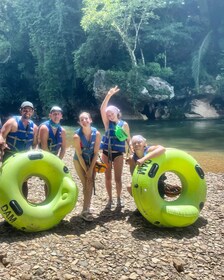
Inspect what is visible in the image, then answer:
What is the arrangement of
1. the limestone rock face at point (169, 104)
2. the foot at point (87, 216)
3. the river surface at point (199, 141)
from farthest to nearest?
the limestone rock face at point (169, 104)
the river surface at point (199, 141)
the foot at point (87, 216)

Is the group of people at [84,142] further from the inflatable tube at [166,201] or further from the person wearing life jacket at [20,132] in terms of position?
the inflatable tube at [166,201]

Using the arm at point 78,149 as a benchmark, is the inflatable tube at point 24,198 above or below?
below

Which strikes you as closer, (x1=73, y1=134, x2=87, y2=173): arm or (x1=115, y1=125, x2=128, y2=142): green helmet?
(x1=73, y1=134, x2=87, y2=173): arm

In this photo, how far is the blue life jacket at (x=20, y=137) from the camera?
4887mm

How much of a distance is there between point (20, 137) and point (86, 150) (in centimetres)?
105

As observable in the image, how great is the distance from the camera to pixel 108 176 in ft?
17.6

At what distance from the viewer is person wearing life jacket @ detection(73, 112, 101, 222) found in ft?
15.6

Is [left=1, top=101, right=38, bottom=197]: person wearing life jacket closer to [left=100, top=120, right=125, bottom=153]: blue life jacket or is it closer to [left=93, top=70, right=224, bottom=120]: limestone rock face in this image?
[left=100, top=120, right=125, bottom=153]: blue life jacket

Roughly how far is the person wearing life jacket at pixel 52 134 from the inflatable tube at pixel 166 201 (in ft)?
4.45

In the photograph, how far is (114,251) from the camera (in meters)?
4.00

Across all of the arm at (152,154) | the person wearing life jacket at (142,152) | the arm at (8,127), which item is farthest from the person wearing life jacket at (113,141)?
the arm at (8,127)

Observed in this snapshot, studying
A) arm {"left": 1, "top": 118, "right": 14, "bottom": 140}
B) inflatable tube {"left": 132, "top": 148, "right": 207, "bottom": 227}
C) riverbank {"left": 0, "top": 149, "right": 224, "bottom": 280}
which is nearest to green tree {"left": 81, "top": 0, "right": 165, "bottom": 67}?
arm {"left": 1, "top": 118, "right": 14, "bottom": 140}

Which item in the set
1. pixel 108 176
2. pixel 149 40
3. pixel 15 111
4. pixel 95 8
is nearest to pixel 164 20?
pixel 149 40

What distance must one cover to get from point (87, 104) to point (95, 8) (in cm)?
A: 979
